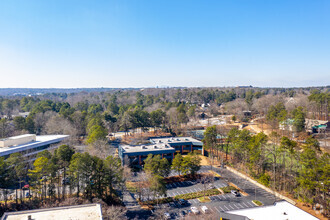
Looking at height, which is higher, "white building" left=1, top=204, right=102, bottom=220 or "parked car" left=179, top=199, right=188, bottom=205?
"white building" left=1, top=204, right=102, bottom=220

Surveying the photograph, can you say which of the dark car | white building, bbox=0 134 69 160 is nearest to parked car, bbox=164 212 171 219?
the dark car

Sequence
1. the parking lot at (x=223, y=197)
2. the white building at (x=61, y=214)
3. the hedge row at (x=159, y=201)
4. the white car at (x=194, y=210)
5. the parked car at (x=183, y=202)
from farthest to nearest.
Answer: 1. the hedge row at (x=159, y=201)
2. the parked car at (x=183, y=202)
3. the parking lot at (x=223, y=197)
4. the white car at (x=194, y=210)
5. the white building at (x=61, y=214)

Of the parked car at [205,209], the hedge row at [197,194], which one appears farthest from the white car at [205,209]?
the hedge row at [197,194]

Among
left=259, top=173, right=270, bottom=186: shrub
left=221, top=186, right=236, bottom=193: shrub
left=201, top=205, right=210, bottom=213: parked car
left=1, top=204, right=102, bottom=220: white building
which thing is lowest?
left=221, top=186, right=236, bottom=193: shrub

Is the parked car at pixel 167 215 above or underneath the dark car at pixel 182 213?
above

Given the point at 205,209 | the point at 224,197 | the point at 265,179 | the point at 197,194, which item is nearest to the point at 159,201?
the point at 197,194

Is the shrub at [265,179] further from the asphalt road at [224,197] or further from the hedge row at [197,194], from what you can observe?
the hedge row at [197,194]

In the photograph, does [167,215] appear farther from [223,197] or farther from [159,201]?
[223,197]

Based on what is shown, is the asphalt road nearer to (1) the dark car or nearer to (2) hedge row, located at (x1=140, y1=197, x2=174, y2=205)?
(1) the dark car

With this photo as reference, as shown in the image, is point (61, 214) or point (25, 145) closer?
point (61, 214)

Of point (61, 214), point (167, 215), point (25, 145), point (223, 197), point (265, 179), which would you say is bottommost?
point (223, 197)

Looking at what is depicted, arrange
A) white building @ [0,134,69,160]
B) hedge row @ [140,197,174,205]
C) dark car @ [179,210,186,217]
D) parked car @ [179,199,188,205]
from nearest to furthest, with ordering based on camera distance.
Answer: dark car @ [179,210,186,217] → parked car @ [179,199,188,205] → hedge row @ [140,197,174,205] → white building @ [0,134,69,160]

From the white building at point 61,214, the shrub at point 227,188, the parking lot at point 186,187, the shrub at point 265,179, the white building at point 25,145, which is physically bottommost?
the parking lot at point 186,187
